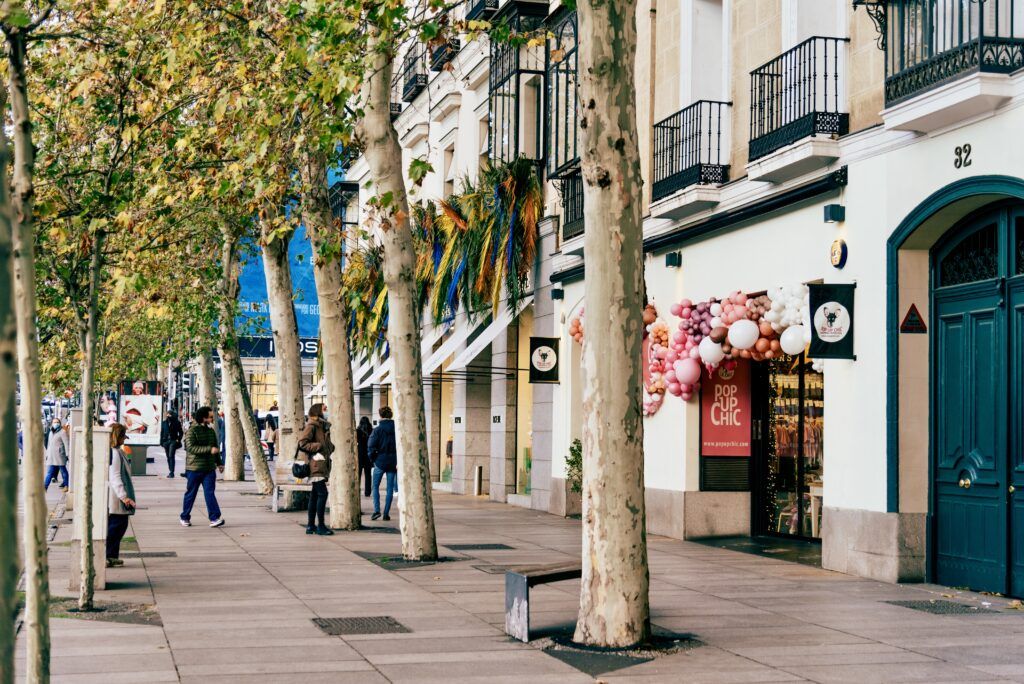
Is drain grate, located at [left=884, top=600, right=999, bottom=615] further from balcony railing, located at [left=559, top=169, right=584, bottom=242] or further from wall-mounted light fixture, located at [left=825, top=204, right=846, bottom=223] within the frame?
balcony railing, located at [left=559, top=169, right=584, bottom=242]

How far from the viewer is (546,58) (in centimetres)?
2364

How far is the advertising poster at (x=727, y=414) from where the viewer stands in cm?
1862

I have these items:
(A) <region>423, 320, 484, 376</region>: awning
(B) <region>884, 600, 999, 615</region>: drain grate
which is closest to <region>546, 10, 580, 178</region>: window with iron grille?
(A) <region>423, 320, 484, 376</region>: awning

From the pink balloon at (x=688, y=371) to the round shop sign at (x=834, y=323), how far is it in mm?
3798

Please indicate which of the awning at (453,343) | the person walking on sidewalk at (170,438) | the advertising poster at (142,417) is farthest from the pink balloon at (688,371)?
the person walking on sidewalk at (170,438)

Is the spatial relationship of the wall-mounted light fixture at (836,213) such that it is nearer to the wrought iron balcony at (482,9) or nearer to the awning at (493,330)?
the awning at (493,330)

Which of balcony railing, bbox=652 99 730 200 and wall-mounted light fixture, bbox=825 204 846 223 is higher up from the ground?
balcony railing, bbox=652 99 730 200

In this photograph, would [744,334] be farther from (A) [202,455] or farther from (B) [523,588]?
(A) [202,455]

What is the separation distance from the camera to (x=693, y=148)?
18047mm

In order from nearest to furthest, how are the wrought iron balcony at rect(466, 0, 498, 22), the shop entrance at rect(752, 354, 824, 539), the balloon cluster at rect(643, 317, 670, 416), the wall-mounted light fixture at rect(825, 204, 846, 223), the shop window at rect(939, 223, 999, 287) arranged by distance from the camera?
the shop window at rect(939, 223, 999, 287) → the wall-mounted light fixture at rect(825, 204, 846, 223) → the shop entrance at rect(752, 354, 824, 539) → the balloon cluster at rect(643, 317, 670, 416) → the wrought iron balcony at rect(466, 0, 498, 22)

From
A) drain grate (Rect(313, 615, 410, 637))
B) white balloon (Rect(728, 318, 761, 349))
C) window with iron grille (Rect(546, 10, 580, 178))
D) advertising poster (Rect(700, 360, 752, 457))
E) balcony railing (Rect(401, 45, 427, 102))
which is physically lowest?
drain grate (Rect(313, 615, 410, 637))

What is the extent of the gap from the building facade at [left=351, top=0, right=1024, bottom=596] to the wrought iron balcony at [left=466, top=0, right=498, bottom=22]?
2.18 metres

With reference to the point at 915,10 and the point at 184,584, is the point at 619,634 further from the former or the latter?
the point at 915,10

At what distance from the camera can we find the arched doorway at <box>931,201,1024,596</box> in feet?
41.0
